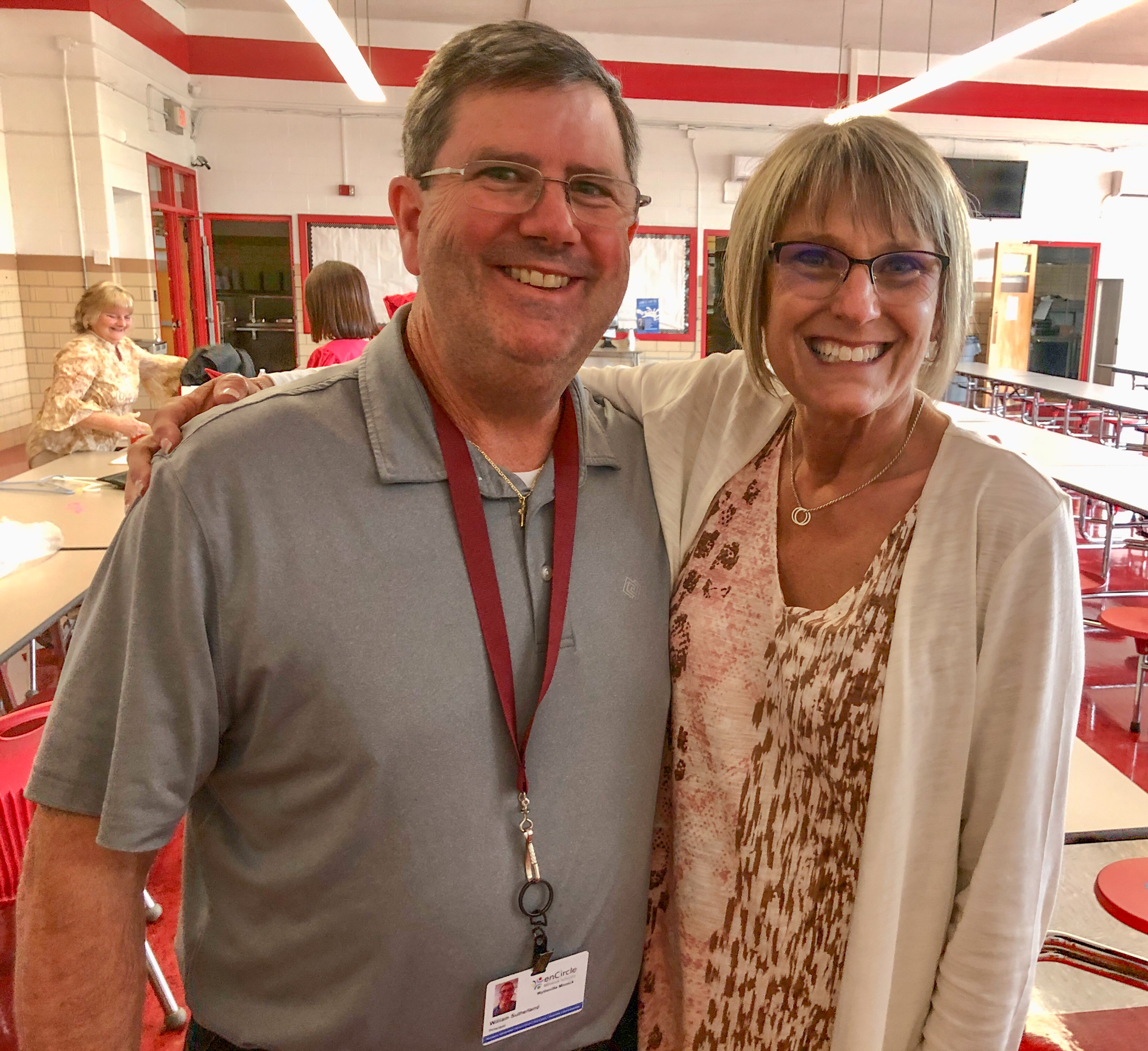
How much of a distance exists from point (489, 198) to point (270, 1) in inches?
392

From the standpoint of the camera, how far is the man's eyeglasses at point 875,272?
49.9 inches

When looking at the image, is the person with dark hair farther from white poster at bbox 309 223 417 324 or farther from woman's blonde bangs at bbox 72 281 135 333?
white poster at bbox 309 223 417 324

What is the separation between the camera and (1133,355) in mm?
13133

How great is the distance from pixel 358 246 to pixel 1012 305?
27.5ft

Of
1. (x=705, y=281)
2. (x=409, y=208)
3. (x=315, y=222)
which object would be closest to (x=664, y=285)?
(x=705, y=281)

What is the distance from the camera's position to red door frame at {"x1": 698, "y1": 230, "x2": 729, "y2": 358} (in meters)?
10.8

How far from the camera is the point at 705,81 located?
10469mm

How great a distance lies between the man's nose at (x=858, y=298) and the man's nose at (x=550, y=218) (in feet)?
1.31

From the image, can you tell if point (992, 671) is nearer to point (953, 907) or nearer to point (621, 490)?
point (953, 907)

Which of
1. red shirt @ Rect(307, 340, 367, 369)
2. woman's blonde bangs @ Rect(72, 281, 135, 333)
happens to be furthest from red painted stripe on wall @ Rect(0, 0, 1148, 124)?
red shirt @ Rect(307, 340, 367, 369)

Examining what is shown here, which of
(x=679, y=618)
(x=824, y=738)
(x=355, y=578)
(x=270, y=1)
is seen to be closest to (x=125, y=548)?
(x=355, y=578)

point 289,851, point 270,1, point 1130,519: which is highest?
point 270,1

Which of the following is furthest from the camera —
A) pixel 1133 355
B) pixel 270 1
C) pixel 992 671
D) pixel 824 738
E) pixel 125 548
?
pixel 1133 355

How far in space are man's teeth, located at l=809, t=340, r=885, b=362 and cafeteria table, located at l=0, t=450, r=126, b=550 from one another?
2842mm
